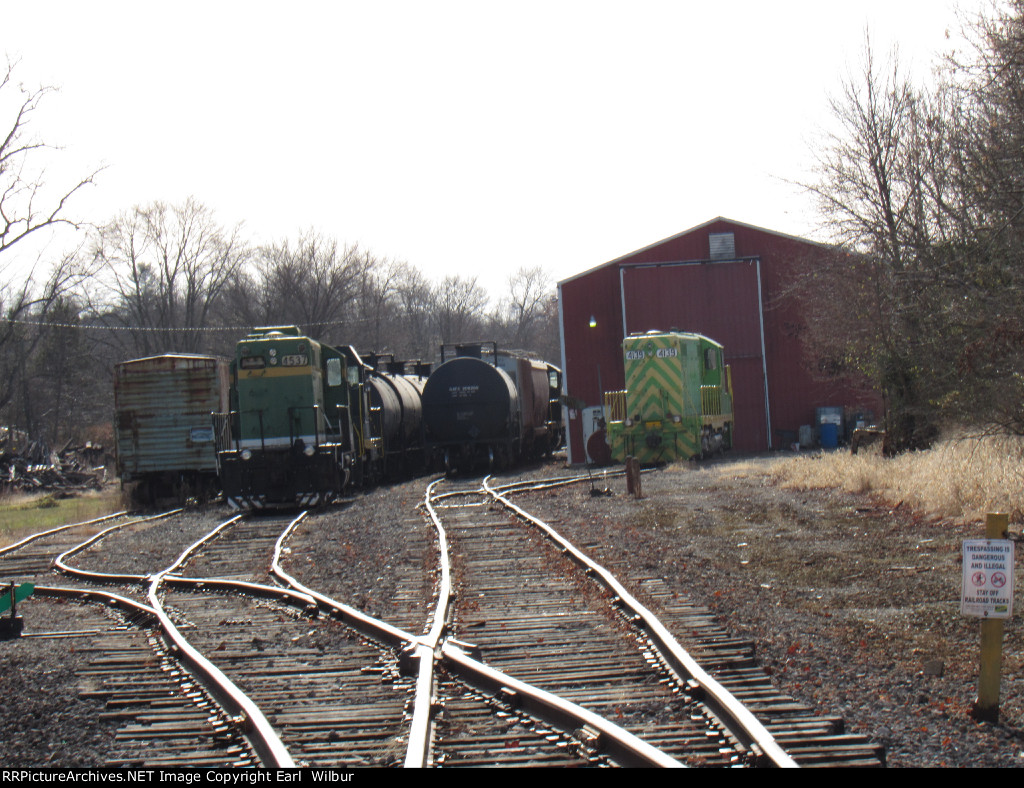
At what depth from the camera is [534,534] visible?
13.2 meters

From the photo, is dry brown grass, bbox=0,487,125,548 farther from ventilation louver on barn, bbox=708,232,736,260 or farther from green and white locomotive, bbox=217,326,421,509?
ventilation louver on barn, bbox=708,232,736,260

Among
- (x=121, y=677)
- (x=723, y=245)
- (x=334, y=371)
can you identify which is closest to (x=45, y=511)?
(x=334, y=371)

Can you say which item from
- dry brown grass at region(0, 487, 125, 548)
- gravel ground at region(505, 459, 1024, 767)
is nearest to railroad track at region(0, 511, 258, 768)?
gravel ground at region(505, 459, 1024, 767)

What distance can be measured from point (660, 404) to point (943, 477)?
39.4ft

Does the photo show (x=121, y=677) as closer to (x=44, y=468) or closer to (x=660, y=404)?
(x=660, y=404)

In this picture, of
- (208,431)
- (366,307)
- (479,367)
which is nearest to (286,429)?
(208,431)

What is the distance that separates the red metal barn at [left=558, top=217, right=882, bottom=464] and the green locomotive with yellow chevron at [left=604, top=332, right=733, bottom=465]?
680cm

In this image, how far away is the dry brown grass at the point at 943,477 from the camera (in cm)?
1227

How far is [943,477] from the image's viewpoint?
13547 millimetres

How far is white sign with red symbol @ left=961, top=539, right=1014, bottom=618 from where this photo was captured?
17.7 feet

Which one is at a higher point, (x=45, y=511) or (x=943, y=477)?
(x=943, y=477)
